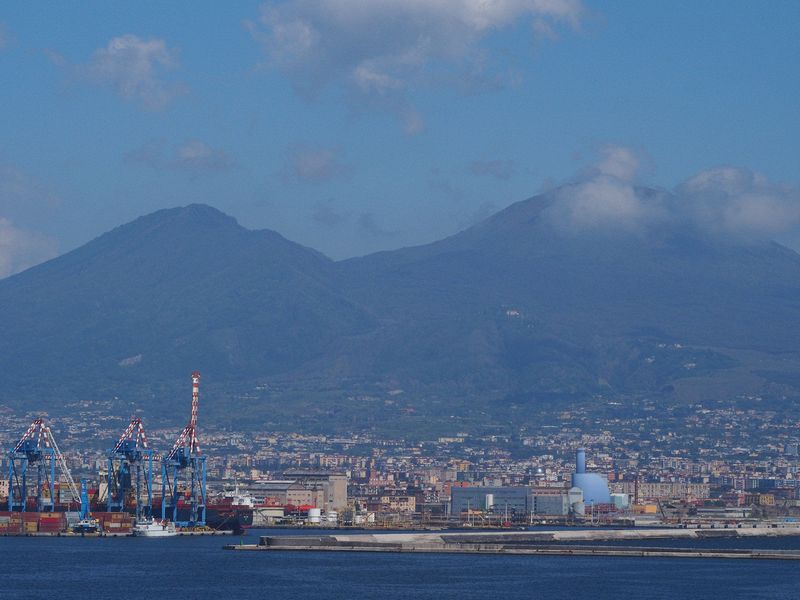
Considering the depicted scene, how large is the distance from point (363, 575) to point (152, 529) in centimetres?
3960

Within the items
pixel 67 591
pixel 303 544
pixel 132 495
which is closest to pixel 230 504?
pixel 132 495

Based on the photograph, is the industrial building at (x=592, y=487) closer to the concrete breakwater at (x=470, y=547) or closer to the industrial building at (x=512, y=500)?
the industrial building at (x=512, y=500)

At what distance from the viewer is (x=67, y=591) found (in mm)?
69438

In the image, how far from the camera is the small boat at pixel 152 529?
11594 centimetres

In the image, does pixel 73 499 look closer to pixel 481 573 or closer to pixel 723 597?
pixel 481 573

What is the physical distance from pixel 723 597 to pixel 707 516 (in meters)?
103

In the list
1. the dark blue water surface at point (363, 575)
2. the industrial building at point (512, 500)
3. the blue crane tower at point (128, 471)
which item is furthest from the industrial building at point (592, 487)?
the dark blue water surface at point (363, 575)

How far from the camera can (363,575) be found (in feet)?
259

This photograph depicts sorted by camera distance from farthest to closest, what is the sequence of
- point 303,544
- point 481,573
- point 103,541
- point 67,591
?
point 103,541 → point 303,544 → point 481,573 → point 67,591

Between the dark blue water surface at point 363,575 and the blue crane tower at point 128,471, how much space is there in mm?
20183

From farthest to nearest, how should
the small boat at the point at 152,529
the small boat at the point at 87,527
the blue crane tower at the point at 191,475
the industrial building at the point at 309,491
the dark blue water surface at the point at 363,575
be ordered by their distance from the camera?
the industrial building at the point at 309,491 < the blue crane tower at the point at 191,475 < the small boat at the point at 87,527 < the small boat at the point at 152,529 < the dark blue water surface at the point at 363,575

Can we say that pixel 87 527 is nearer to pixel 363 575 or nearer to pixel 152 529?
pixel 152 529

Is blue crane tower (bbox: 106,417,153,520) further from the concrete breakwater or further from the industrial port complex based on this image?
the concrete breakwater

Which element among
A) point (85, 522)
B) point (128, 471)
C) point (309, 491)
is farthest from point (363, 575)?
point (309, 491)
